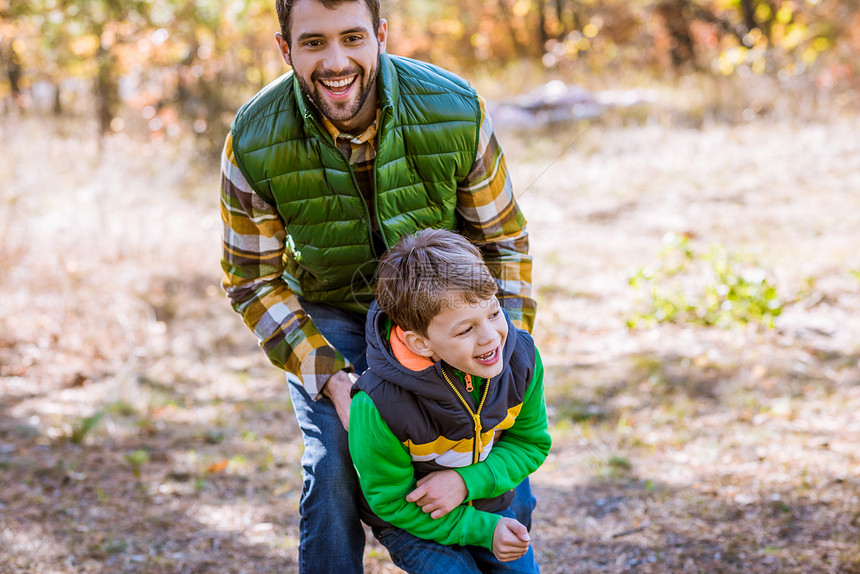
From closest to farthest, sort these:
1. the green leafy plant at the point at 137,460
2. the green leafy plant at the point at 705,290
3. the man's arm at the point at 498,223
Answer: the man's arm at the point at 498,223
the green leafy plant at the point at 137,460
the green leafy plant at the point at 705,290

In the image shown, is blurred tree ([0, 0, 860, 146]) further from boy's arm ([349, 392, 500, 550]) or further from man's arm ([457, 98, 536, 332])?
boy's arm ([349, 392, 500, 550])

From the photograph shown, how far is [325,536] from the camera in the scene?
6.89ft

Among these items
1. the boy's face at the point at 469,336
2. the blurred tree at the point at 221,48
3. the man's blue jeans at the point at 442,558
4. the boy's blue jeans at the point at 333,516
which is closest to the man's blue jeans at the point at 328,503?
the boy's blue jeans at the point at 333,516

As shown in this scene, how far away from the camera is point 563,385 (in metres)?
4.68

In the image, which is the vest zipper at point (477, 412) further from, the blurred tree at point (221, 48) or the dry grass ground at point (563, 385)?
the blurred tree at point (221, 48)

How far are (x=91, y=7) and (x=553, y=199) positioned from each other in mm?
6387

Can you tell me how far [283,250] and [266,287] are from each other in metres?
0.14

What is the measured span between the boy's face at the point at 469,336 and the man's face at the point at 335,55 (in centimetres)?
69

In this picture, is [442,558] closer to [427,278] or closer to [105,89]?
[427,278]

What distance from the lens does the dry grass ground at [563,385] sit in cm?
327

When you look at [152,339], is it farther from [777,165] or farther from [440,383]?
[777,165]

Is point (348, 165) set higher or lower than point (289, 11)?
lower

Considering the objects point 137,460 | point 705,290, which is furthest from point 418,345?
point 705,290

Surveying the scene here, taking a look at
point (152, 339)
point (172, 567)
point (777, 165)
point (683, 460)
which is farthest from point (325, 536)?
point (777, 165)
